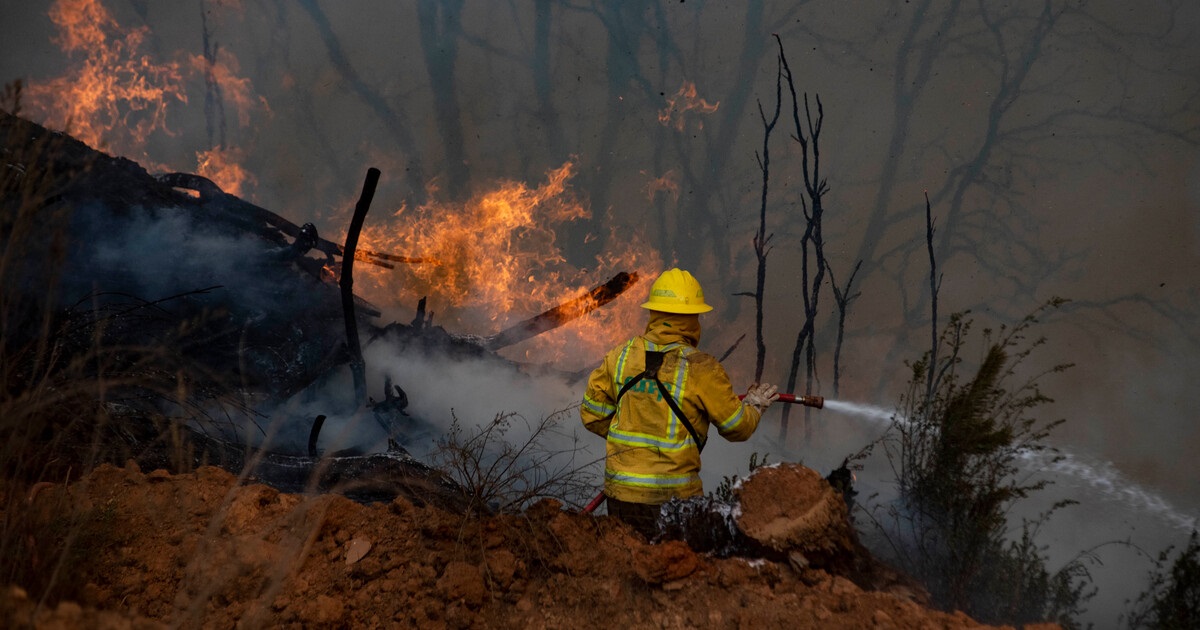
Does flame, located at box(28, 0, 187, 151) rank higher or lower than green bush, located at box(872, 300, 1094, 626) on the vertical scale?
higher

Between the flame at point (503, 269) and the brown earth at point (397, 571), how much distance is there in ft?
32.3

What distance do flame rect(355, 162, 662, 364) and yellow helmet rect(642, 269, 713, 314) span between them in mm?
8978

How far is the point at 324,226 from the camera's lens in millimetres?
13688

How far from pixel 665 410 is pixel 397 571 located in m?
1.45

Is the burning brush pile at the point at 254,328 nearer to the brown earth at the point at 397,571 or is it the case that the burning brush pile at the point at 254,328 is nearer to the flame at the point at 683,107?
the brown earth at the point at 397,571

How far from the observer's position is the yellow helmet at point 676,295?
3.42 metres

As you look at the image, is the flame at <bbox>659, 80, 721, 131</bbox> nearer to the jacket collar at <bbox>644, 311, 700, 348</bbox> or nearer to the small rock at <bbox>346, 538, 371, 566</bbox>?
the jacket collar at <bbox>644, 311, 700, 348</bbox>

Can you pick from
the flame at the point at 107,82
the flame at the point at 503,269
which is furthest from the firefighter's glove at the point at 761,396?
the flame at the point at 107,82

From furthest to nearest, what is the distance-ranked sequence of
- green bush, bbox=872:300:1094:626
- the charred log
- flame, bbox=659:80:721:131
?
flame, bbox=659:80:721:131 → the charred log → green bush, bbox=872:300:1094:626

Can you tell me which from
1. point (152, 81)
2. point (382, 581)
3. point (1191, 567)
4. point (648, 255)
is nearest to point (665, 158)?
point (648, 255)

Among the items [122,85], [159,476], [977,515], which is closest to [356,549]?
[159,476]

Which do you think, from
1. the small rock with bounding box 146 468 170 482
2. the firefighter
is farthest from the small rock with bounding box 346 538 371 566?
the firefighter

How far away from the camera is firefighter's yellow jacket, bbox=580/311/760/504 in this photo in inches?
130

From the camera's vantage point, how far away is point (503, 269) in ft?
43.1
